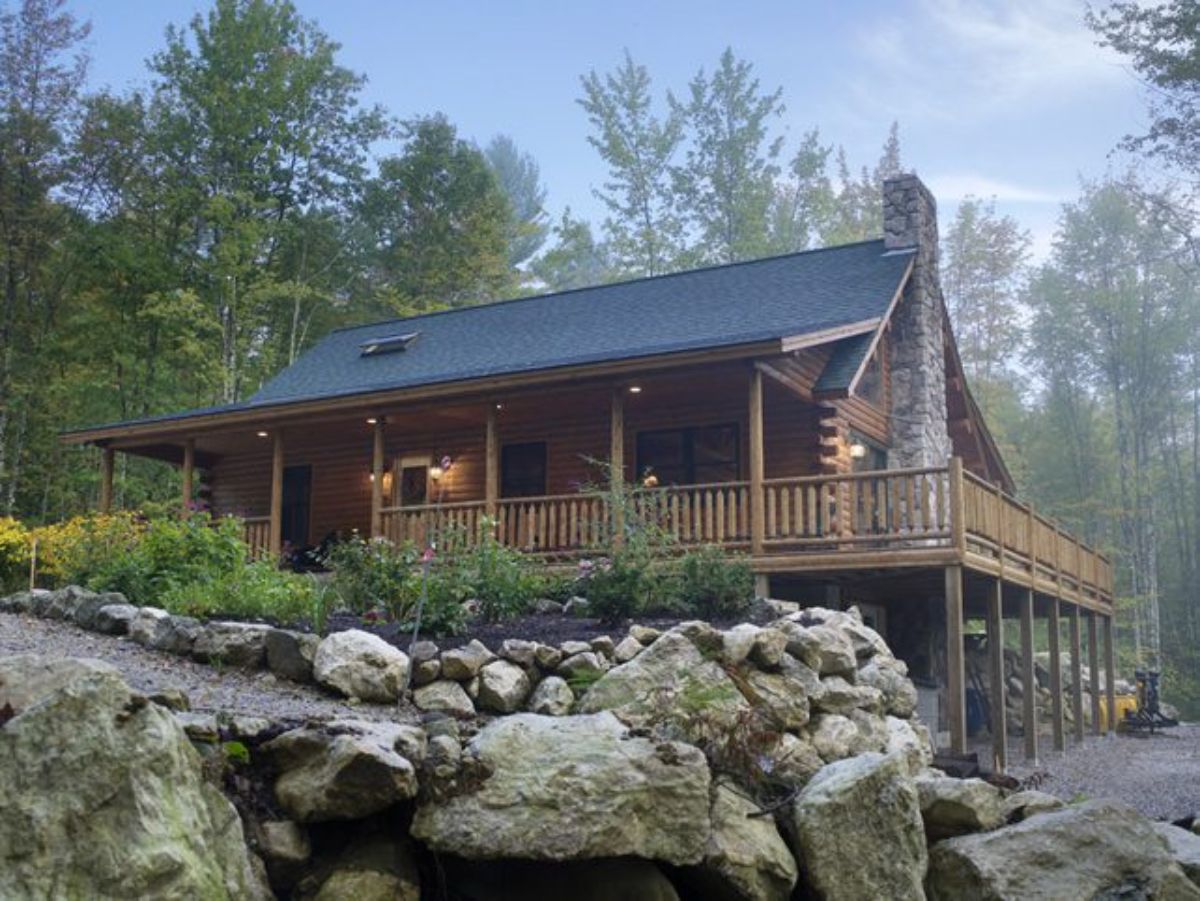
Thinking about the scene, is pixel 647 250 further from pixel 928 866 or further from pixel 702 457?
pixel 928 866

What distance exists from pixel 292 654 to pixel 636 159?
28953mm

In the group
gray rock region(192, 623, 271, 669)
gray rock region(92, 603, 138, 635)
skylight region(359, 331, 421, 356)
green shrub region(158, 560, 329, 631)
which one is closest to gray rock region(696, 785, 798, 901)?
gray rock region(192, 623, 271, 669)

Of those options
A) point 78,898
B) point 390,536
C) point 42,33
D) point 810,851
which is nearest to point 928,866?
point 810,851

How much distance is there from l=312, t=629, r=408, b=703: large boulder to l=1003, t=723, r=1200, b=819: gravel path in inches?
203

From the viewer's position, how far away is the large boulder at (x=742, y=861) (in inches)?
213

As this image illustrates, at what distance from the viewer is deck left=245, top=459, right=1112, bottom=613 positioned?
38.8ft

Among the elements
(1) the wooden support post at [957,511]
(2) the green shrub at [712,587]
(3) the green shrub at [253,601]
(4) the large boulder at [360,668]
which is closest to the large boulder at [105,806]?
(4) the large boulder at [360,668]

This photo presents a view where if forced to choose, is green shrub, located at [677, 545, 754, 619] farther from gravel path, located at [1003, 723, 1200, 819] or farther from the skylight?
the skylight

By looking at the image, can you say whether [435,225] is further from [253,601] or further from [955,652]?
[253,601]

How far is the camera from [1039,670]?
867 inches

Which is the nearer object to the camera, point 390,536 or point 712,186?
point 390,536

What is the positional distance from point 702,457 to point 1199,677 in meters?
20.1

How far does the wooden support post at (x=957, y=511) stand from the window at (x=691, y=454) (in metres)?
4.19

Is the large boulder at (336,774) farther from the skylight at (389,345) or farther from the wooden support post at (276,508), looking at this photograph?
the skylight at (389,345)
